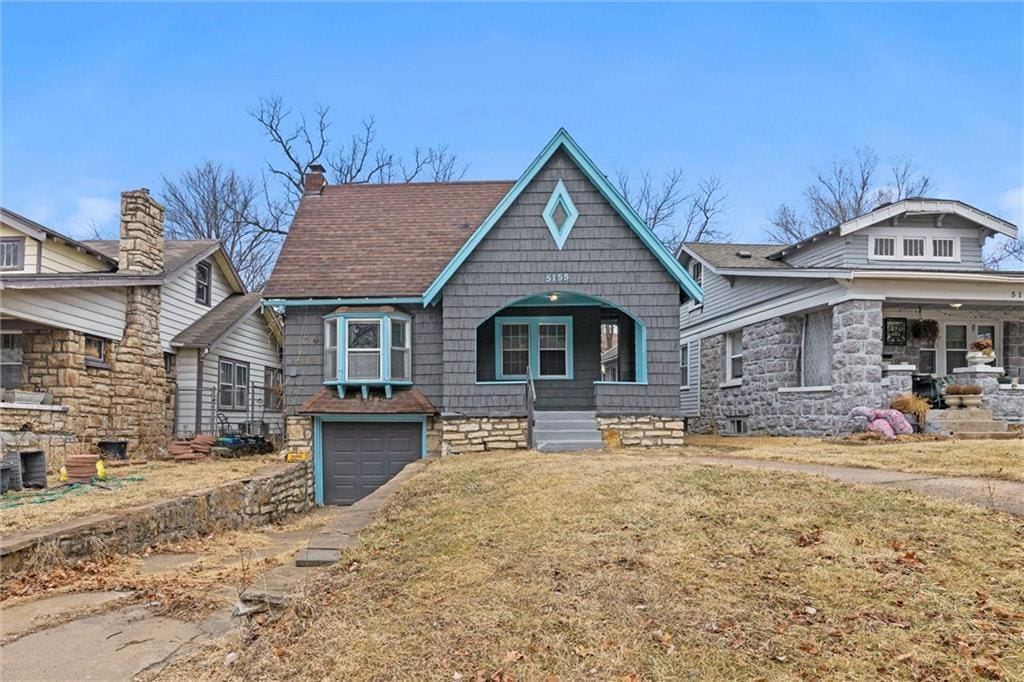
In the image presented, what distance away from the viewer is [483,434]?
1464 cm

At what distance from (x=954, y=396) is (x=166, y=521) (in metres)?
15.2

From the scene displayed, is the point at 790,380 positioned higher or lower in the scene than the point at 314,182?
lower

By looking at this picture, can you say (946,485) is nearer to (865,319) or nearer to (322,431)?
(865,319)

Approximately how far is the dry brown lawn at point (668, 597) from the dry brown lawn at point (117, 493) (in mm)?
4775

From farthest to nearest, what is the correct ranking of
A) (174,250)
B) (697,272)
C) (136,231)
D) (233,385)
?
1. (697,272)
2. (233,385)
3. (174,250)
4. (136,231)

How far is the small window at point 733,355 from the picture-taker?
66.0 ft

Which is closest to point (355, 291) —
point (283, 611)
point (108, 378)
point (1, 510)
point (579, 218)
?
point (579, 218)

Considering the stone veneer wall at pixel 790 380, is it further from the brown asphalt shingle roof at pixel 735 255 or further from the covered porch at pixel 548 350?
the covered porch at pixel 548 350

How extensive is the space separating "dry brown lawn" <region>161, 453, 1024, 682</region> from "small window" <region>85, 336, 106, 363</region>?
1295 centimetres

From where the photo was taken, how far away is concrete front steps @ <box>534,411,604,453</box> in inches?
522

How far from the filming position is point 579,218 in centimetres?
1476

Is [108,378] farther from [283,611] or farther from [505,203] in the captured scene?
[283,611]

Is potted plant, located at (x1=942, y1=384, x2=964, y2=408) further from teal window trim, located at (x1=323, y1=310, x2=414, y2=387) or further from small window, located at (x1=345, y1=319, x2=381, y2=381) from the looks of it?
small window, located at (x1=345, y1=319, x2=381, y2=381)

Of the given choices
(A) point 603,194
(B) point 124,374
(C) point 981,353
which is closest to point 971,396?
(C) point 981,353
